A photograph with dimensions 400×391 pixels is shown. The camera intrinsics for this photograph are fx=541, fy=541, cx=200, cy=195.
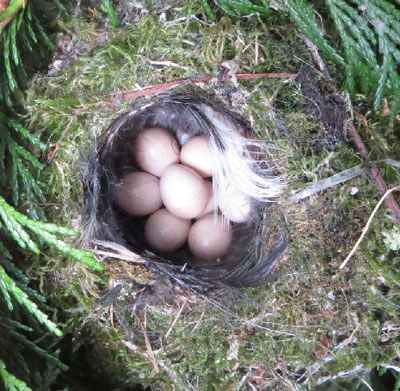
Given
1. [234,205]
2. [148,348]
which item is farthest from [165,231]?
[148,348]

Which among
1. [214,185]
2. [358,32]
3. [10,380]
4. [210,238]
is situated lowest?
[210,238]

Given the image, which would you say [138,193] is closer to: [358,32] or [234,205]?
[234,205]

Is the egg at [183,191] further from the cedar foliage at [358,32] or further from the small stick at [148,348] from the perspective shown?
the cedar foliage at [358,32]

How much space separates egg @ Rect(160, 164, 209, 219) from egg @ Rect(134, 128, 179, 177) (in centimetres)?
5

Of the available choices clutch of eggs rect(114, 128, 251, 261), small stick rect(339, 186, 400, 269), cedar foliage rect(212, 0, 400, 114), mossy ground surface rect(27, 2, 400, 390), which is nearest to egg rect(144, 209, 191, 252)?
clutch of eggs rect(114, 128, 251, 261)

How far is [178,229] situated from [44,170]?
1.53 ft

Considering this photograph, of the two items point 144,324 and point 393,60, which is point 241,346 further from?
point 393,60

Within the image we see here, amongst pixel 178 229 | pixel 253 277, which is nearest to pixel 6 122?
pixel 178 229

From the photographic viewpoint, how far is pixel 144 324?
1337mm

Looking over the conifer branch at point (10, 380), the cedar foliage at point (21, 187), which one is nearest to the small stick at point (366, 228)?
the cedar foliage at point (21, 187)

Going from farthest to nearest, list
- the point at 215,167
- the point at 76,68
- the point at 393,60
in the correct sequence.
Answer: the point at 215,167
the point at 76,68
the point at 393,60

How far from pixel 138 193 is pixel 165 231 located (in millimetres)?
142

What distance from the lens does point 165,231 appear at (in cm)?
165

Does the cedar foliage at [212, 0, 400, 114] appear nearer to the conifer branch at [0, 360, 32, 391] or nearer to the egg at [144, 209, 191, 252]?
the egg at [144, 209, 191, 252]
